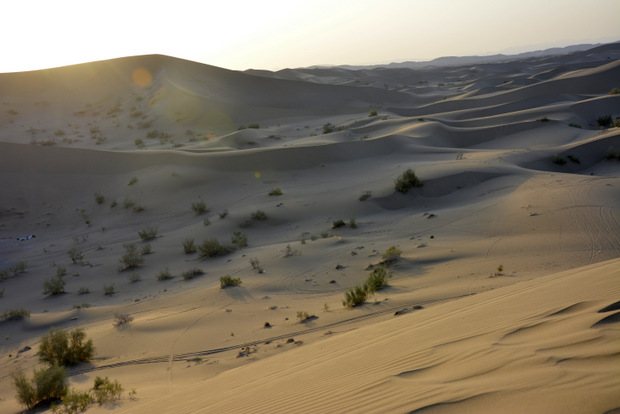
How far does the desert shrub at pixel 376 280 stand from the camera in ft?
25.7

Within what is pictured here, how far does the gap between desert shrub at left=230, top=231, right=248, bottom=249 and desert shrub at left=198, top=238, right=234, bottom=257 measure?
1.15ft

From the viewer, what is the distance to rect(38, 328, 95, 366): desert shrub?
263 inches

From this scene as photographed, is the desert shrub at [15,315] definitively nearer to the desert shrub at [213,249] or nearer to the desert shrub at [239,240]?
the desert shrub at [213,249]

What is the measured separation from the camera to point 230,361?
6148 millimetres

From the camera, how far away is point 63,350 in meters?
6.74

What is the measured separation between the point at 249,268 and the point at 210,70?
42.4 metres

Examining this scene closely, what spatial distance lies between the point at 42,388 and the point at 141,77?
47.8 meters

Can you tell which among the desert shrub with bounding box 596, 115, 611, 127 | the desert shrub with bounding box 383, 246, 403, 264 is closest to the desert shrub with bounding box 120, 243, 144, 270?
the desert shrub with bounding box 383, 246, 403, 264

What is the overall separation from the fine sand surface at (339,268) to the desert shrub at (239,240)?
0.28 metres

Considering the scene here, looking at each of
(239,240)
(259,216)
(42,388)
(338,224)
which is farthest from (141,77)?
(42,388)

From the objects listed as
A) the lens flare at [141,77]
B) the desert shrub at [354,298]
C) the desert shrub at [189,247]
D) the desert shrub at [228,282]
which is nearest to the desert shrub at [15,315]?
the desert shrub at [228,282]

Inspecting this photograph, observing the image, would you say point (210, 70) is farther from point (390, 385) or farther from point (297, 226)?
point (390, 385)

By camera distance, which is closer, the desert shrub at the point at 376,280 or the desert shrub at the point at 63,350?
the desert shrub at the point at 63,350

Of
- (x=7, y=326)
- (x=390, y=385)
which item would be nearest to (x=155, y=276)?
(x=7, y=326)
